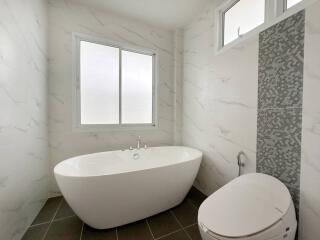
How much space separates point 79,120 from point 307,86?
2434mm

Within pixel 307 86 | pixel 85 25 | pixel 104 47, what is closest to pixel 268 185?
pixel 307 86

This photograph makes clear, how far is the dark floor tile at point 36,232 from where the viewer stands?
54.3 inches

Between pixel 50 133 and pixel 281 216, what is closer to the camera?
pixel 281 216

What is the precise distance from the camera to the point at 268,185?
1.15 meters

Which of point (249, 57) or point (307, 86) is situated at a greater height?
point (249, 57)

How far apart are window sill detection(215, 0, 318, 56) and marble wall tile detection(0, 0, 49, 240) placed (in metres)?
2.06

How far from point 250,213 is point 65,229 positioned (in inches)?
65.8

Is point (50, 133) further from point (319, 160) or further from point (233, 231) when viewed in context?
point (319, 160)

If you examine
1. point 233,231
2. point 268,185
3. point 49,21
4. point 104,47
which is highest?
point 49,21

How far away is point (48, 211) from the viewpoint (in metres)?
1.74

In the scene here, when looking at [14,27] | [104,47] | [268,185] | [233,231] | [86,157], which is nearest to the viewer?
[233,231]

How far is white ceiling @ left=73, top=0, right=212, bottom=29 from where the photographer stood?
196cm

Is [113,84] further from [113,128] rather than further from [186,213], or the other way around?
[186,213]

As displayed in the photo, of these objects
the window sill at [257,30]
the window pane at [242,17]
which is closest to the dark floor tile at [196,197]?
the window sill at [257,30]
